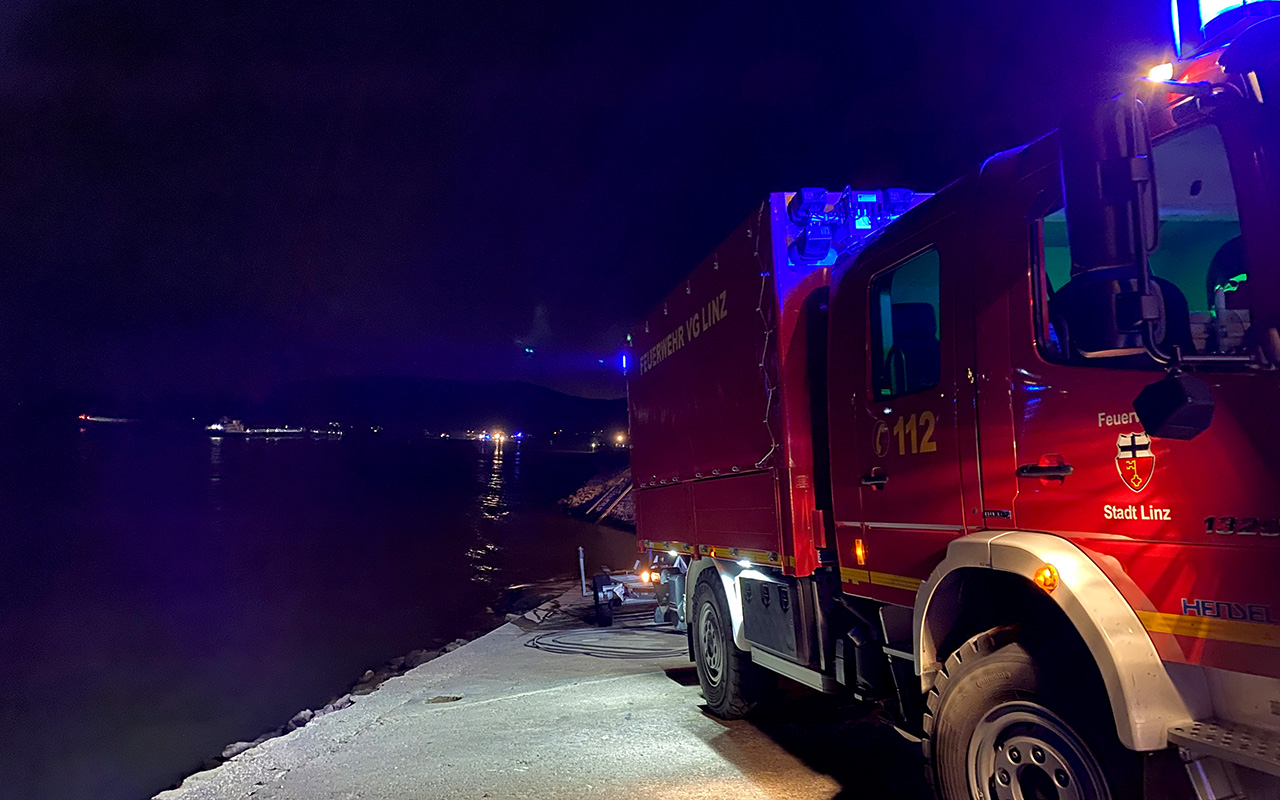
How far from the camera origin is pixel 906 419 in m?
4.50

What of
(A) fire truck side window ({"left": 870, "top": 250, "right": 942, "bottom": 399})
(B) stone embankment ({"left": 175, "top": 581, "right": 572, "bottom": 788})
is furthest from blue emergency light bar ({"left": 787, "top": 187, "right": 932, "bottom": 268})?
(B) stone embankment ({"left": 175, "top": 581, "right": 572, "bottom": 788})

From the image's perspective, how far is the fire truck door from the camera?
13.6 feet

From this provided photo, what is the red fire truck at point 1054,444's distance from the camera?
2590 millimetres

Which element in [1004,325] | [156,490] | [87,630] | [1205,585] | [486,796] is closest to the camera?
[1205,585]

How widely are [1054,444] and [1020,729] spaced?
1.13 metres

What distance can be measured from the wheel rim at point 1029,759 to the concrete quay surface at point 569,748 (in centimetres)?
222

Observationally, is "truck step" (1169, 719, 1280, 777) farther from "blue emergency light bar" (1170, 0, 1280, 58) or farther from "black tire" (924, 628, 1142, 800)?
"blue emergency light bar" (1170, 0, 1280, 58)

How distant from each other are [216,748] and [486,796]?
723cm

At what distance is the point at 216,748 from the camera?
11.2m

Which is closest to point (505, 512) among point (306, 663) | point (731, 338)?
point (306, 663)

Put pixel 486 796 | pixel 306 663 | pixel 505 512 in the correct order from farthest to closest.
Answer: pixel 505 512 → pixel 306 663 → pixel 486 796

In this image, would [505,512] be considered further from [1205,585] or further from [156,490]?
[1205,585]

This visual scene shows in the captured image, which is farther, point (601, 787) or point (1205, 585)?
point (601, 787)

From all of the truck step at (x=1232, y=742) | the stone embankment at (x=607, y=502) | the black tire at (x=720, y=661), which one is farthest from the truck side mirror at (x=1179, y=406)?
the stone embankment at (x=607, y=502)
